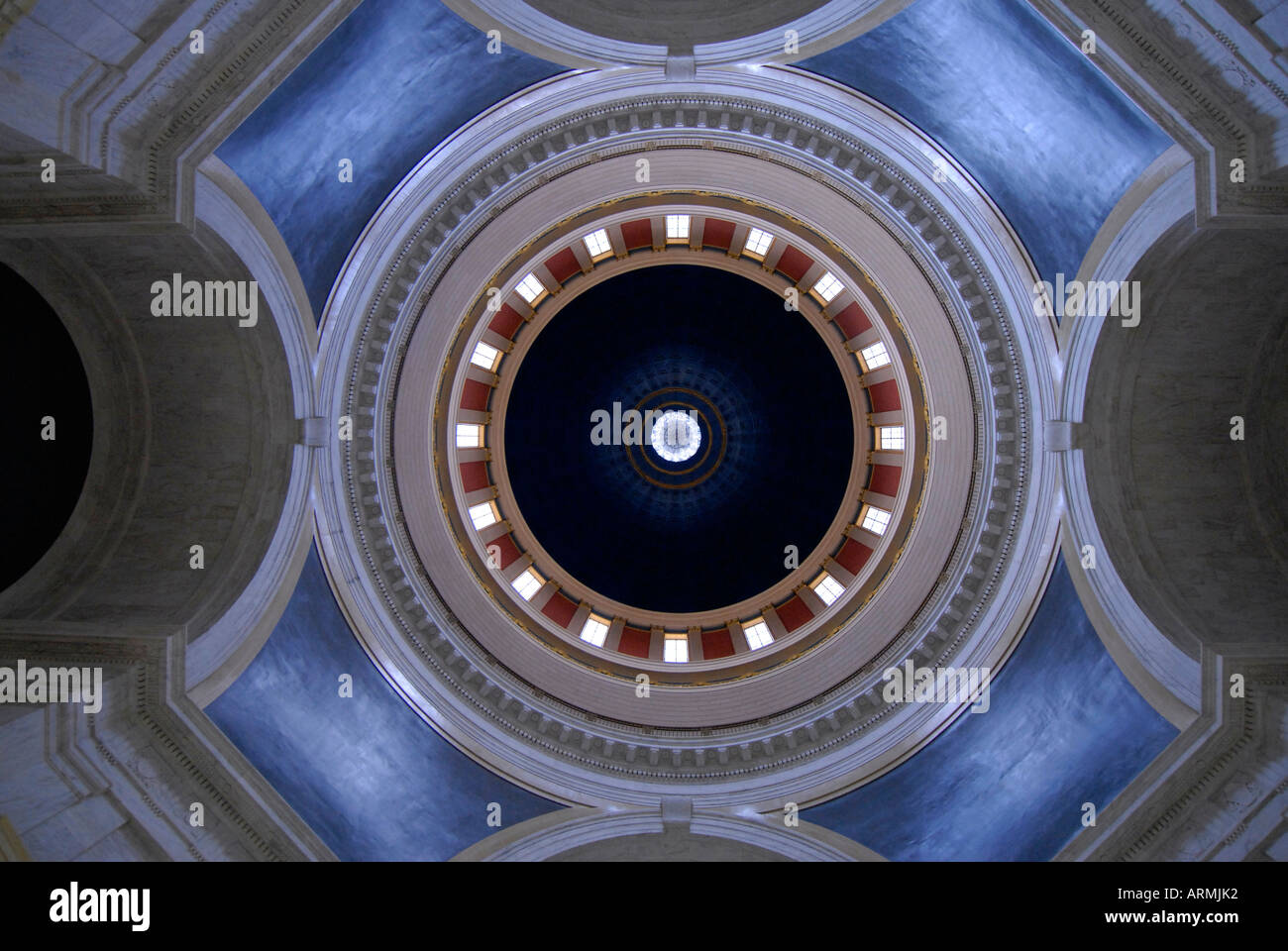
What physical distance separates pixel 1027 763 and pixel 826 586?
28.6ft

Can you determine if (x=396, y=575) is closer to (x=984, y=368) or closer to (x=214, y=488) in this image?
(x=214, y=488)

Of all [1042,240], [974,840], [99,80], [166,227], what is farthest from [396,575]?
[1042,240]

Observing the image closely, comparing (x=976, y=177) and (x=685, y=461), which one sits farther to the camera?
(x=685, y=461)

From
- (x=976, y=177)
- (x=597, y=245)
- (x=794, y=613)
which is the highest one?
(x=597, y=245)

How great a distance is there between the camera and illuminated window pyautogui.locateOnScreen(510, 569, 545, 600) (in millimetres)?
23886

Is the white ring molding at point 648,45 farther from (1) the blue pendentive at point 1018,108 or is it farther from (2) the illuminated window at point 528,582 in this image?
(2) the illuminated window at point 528,582

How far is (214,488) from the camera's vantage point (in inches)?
596

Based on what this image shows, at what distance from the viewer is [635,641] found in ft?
78.8

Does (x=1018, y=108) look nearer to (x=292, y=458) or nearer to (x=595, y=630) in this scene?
(x=292, y=458)

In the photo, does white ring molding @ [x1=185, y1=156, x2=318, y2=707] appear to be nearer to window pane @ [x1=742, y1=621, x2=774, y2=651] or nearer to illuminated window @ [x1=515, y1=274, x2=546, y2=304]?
illuminated window @ [x1=515, y1=274, x2=546, y2=304]

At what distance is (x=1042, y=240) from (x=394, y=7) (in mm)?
12333

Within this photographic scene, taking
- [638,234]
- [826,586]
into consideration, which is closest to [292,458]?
[638,234]

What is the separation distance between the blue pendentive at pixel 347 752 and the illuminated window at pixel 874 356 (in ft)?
48.2

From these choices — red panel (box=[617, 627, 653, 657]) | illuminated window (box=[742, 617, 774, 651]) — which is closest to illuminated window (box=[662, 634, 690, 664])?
red panel (box=[617, 627, 653, 657])
